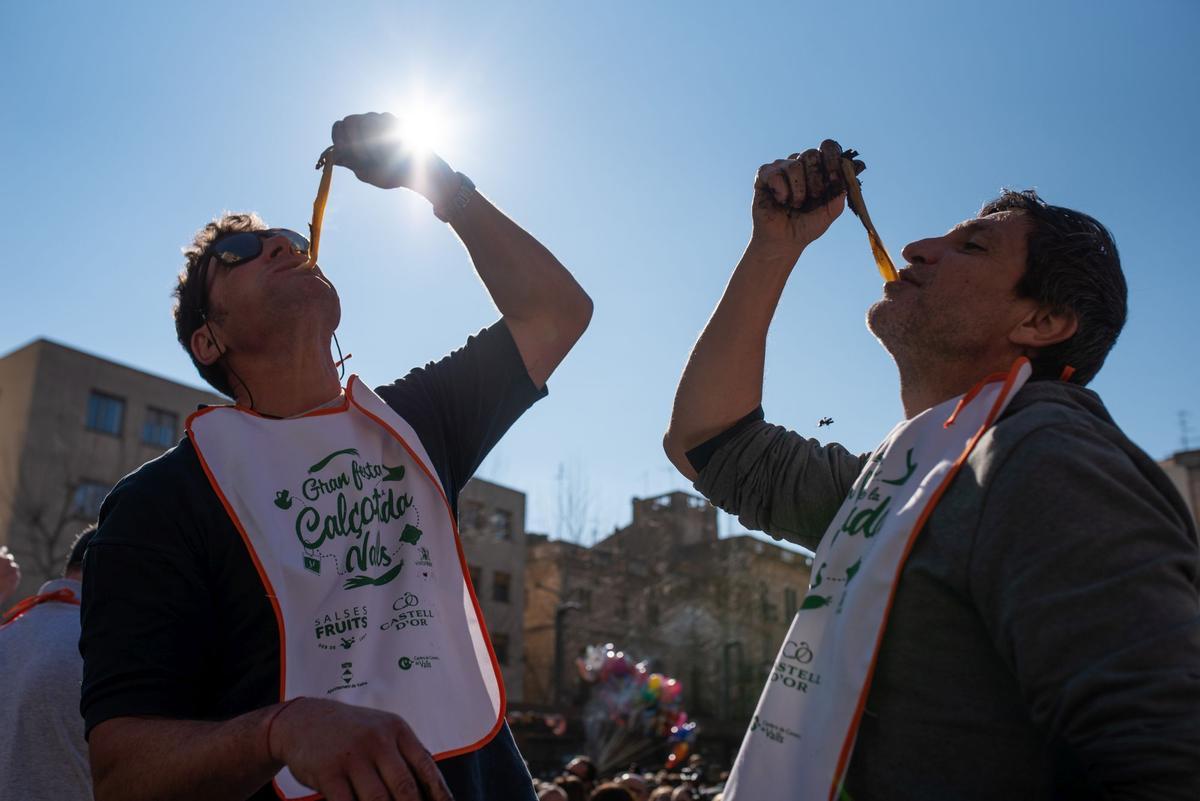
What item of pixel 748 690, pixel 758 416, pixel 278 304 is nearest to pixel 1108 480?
pixel 758 416

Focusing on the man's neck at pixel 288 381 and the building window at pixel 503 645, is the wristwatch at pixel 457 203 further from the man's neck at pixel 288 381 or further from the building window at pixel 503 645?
the building window at pixel 503 645

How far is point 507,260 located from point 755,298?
67 cm

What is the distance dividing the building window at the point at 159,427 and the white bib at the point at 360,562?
28446 millimetres

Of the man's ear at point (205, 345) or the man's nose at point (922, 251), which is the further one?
the man's ear at point (205, 345)

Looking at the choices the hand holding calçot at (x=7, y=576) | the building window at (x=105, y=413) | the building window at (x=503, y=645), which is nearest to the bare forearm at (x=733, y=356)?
the hand holding calçot at (x=7, y=576)

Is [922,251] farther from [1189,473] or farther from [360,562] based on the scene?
[1189,473]

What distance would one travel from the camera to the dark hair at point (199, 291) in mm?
2574

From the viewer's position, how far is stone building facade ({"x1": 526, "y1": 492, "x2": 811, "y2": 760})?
33.4m

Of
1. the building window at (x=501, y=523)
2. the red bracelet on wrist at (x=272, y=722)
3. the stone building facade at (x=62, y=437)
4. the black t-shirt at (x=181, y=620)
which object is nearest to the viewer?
the red bracelet on wrist at (x=272, y=722)

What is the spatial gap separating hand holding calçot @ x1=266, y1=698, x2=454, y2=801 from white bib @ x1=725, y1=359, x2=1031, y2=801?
585 millimetres

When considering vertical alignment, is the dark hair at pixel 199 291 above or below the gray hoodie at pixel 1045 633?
above

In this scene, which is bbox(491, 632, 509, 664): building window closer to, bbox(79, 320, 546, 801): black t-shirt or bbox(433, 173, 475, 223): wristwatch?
bbox(433, 173, 475, 223): wristwatch

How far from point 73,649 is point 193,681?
163 centimetres

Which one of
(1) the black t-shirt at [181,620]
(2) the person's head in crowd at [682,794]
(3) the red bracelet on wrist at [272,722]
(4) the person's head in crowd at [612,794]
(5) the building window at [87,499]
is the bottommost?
(2) the person's head in crowd at [682,794]
